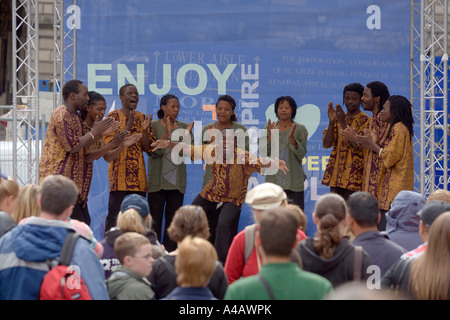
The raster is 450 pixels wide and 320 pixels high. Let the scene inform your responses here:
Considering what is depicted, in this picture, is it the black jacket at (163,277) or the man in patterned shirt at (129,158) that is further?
the man in patterned shirt at (129,158)

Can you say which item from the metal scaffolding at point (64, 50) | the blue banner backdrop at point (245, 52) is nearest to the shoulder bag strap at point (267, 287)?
the blue banner backdrop at point (245, 52)

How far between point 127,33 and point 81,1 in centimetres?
62

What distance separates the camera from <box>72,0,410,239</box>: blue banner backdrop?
726cm

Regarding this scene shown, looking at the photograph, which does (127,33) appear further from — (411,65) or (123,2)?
(411,65)

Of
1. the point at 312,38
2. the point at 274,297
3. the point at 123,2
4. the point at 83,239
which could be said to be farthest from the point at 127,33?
the point at 274,297

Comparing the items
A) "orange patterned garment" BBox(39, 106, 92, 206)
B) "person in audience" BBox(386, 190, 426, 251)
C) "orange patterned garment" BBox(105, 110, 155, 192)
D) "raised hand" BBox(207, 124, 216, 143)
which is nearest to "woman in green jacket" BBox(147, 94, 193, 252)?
"orange patterned garment" BBox(105, 110, 155, 192)

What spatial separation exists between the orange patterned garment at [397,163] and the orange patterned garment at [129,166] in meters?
2.51

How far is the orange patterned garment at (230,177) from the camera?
651 centimetres

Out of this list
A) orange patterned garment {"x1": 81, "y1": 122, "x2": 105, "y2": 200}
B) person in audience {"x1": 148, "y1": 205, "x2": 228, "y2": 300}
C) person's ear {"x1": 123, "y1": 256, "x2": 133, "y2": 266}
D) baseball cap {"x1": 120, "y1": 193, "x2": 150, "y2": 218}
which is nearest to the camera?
person's ear {"x1": 123, "y1": 256, "x2": 133, "y2": 266}

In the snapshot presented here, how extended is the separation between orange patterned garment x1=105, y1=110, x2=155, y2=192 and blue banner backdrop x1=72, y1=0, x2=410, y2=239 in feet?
1.04

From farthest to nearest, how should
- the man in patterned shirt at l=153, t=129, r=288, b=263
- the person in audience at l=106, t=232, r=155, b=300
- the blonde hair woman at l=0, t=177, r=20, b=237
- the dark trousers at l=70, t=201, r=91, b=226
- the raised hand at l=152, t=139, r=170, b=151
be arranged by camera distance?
1. the raised hand at l=152, t=139, r=170, b=151
2. the man in patterned shirt at l=153, t=129, r=288, b=263
3. the dark trousers at l=70, t=201, r=91, b=226
4. the blonde hair woman at l=0, t=177, r=20, b=237
5. the person in audience at l=106, t=232, r=155, b=300

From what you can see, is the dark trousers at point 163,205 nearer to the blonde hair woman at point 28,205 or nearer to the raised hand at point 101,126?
the raised hand at point 101,126

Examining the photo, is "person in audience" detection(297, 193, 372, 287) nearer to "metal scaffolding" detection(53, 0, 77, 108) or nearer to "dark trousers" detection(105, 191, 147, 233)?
"dark trousers" detection(105, 191, 147, 233)

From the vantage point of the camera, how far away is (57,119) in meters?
6.11
